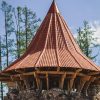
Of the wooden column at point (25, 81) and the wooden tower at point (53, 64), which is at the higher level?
the wooden tower at point (53, 64)

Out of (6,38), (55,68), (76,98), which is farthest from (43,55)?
(6,38)

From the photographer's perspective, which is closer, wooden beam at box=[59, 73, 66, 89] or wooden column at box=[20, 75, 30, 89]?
wooden beam at box=[59, 73, 66, 89]

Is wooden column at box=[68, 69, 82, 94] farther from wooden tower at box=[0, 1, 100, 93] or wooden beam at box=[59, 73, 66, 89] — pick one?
wooden beam at box=[59, 73, 66, 89]

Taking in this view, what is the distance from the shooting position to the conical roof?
69.2 feet

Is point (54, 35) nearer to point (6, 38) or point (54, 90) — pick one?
point (54, 90)

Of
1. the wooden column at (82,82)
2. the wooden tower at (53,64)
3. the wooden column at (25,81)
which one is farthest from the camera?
the wooden column at (82,82)

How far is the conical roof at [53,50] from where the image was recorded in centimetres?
2109

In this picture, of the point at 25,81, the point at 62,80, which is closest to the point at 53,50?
the point at 62,80

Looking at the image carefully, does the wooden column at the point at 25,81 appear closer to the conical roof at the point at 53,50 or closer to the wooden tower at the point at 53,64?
the wooden tower at the point at 53,64

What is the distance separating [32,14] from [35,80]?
1830 centimetres

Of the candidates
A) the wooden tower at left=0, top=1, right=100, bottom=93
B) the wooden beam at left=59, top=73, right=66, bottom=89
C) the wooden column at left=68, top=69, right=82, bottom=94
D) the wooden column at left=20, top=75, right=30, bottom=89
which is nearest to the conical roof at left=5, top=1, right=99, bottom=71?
the wooden tower at left=0, top=1, right=100, bottom=93

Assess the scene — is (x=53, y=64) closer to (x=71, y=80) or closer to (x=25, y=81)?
(x=71, y=80)

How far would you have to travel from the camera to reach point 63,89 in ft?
70.6

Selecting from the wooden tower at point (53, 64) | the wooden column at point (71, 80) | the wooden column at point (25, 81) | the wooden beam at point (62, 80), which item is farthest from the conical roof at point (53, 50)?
the wooden column at point (25, 81)
